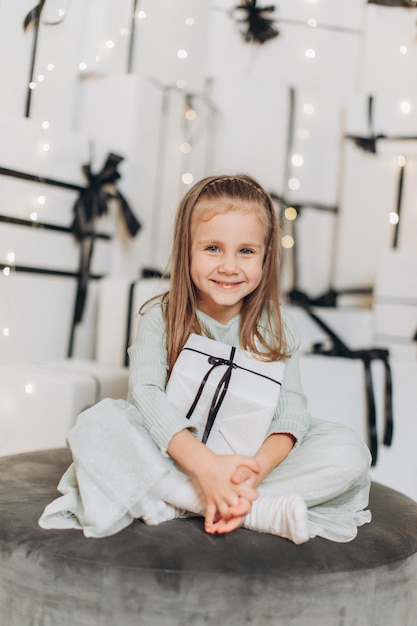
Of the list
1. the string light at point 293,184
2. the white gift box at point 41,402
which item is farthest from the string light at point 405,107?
the white gift box at point 41,402

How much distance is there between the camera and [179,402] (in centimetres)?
109

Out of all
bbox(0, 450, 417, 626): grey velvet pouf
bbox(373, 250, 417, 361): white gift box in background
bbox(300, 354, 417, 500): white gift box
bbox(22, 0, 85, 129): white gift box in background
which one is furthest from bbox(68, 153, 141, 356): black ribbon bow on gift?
bbox(0, 450, 417, 626): grey velvet pouf

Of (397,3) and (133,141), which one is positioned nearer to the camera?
(133,141)

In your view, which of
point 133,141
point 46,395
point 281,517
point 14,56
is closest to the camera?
point 281,517

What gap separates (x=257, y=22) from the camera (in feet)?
7.32

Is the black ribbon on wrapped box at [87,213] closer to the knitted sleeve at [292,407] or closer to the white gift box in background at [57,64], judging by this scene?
the white gift box in background at [57,64]

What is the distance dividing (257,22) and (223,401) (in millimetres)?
1568

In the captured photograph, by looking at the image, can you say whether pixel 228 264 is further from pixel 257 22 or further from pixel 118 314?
pixel 257 22

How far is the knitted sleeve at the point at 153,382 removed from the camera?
1023mm

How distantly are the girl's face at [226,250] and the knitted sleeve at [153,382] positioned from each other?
110 mm

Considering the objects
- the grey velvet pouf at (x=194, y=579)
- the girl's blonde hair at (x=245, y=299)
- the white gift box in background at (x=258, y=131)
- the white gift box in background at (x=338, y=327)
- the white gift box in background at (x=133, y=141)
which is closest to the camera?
the grey velvet pouf at (x=194, y=579)

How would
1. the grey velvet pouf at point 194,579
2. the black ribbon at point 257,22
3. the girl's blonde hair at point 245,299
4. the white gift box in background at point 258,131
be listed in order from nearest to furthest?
the grey velvet pouf at point 194,579 → the girl's blonde hair at point 245,299 → the white gift box in background at point 258,131 → the black ribbon at point 257,22

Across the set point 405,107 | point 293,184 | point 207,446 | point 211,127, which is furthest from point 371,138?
point 207,446

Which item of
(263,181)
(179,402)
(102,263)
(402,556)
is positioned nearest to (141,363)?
(179,402)
